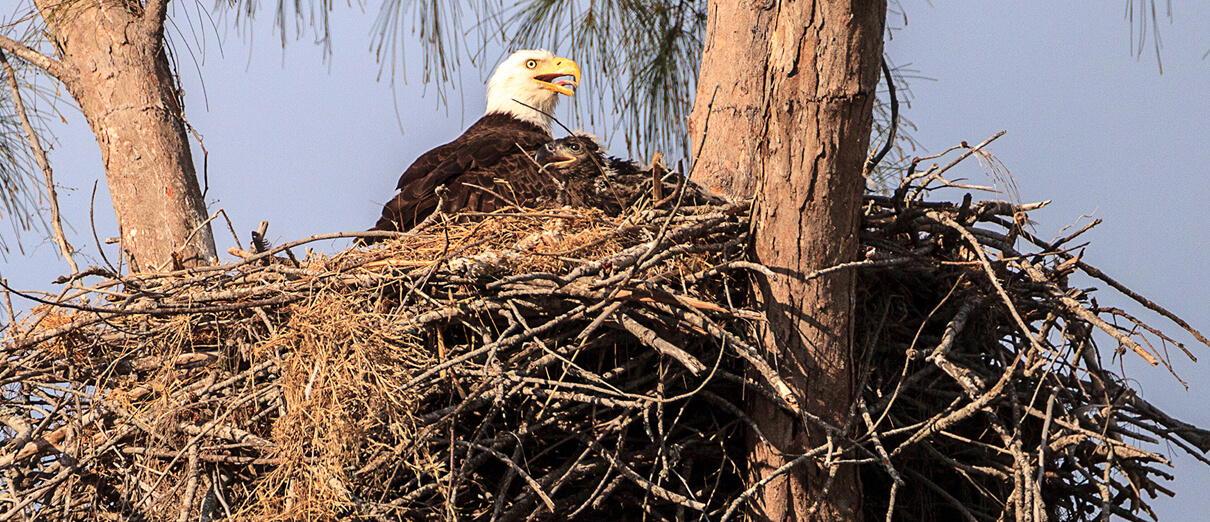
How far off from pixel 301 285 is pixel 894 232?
1.62m

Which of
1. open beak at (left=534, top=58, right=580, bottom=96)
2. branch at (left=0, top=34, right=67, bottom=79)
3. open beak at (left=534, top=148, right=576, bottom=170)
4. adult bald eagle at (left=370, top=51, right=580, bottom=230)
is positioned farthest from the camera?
open beak at (left=534, top=58, right=580, bottom=96)

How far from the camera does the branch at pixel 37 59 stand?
4051 mm

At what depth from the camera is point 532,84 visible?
17.8 feet

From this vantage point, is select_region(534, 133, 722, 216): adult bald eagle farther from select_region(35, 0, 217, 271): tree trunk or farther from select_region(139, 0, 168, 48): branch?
select_region(139, 0, 168, 48): branch

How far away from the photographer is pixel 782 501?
9.36ft

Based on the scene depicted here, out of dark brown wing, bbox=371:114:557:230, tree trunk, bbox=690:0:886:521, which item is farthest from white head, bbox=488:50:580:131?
tree trunk, bbox=690:0:886:521

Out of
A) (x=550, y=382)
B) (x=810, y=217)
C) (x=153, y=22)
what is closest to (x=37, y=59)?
(x=153, y=22)

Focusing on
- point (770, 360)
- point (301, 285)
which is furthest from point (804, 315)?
point (301, 285)

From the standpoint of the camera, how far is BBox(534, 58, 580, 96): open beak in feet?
17.4

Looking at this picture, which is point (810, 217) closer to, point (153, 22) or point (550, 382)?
point (550, 382)

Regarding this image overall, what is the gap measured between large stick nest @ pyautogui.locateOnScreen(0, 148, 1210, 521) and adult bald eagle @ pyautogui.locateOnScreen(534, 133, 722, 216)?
163 mm

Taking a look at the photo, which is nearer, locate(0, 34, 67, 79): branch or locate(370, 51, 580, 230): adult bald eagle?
locate(370, 51, 580, 230): adult bald eagle

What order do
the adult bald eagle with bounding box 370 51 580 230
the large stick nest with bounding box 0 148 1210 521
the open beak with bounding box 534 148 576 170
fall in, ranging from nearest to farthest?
1. the large stick nest with bounding box 0 148 1210 521
2. the open beak with bounding box 534 148 576 170
3. the adult bald eagle with bounding box 370 51 580 230

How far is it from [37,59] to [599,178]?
226cm
